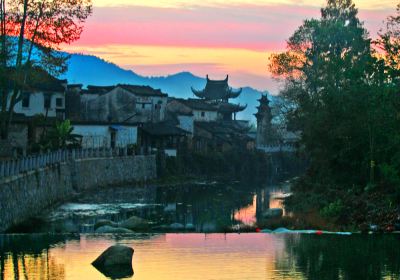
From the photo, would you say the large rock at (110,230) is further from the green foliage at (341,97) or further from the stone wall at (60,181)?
the green foliage at (341,97)

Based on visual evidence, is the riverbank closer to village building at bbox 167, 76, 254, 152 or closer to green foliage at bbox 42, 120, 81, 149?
green foliage at bbox 42, 120, 81, 149

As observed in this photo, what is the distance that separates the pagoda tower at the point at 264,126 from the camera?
11031cm

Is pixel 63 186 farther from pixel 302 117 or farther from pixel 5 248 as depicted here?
pixel 5 248

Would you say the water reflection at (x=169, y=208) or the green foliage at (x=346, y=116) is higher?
the green foliage at (x=346, y=116)

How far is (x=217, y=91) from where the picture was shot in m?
124

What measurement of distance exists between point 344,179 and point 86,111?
4478 cm

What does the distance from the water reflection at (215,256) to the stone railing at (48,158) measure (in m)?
4.85

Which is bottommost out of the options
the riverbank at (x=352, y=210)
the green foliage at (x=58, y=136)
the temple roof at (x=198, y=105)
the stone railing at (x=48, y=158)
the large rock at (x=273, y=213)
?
the large rock at (x=273, y=213)

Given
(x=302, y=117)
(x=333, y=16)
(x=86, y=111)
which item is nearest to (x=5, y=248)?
(x=302, y=117)

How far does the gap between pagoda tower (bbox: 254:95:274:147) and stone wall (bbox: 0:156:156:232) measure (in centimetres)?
3725

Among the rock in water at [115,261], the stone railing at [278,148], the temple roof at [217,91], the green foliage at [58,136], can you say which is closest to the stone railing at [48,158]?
the green foliage at [58,136]

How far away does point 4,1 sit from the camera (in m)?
46.2

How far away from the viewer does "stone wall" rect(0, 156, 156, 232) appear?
36.6 m

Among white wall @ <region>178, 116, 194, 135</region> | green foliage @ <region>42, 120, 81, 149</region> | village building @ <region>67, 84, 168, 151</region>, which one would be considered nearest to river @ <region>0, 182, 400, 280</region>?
green foliage @ <region>42, 120, 81, 149</region>
